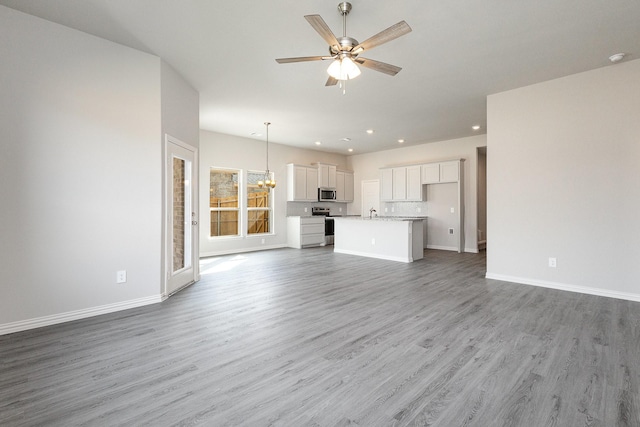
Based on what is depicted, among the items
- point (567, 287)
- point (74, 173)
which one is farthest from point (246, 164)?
point (567, 287)

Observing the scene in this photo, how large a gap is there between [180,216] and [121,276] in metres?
1.16

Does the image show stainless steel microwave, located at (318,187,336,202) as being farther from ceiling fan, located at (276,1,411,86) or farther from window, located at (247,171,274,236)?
ceiling fan, located at (276,1,411,86)

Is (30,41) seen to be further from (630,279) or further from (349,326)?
(630,279)

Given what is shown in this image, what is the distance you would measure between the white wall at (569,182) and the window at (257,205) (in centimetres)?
558

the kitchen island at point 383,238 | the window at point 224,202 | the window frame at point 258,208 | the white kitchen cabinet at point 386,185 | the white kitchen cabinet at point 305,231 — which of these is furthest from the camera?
the white kitchen cabinet at point 386,185

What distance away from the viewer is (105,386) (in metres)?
1.95

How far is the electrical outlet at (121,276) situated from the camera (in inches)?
133

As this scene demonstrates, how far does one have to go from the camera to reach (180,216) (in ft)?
14.1

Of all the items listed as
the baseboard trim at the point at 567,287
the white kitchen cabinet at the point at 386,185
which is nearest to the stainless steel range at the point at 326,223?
the white kitchen cabinet at the point at 386,185

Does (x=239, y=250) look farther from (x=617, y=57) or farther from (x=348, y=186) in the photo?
(x=617, y=57)

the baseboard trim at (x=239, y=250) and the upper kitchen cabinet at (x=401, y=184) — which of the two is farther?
the upper kitchen cabinet at (x=401, y=184)

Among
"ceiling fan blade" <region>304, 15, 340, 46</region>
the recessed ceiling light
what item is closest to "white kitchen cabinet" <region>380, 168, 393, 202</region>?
the recessed ceiling light

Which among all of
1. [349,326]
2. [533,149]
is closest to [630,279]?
[533,149]

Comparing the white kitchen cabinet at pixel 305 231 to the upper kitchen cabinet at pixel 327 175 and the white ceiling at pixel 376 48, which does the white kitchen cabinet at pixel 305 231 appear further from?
the white ceiling at pixel 376 48
